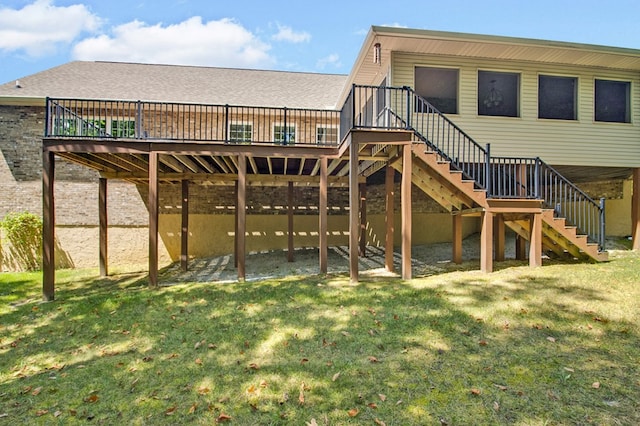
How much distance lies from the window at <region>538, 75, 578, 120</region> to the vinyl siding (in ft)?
0.59

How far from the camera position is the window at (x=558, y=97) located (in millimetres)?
10359

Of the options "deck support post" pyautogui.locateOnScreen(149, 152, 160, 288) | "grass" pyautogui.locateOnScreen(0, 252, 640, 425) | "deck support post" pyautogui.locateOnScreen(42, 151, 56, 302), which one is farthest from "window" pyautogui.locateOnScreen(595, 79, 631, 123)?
"deck support post" pyautogui.locateOnScreen(42, 151, 56, 302)

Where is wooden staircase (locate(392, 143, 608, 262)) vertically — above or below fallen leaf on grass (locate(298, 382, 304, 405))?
above

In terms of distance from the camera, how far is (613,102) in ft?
35.0

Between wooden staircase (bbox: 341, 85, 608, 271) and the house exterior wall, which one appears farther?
the house exterior wall

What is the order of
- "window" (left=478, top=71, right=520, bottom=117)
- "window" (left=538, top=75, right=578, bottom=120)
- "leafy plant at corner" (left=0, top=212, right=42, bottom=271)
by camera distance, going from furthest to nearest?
"leafy plant at corner" (left=0, top=212, right=42, bottom=271) → "window" (left=538, top=75, right=578, bottom=120) → "window" (left=478, top=71, right=520, bottom=117)

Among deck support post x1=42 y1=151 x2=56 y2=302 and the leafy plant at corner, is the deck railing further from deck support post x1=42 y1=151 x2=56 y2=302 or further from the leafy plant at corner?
the leafy plant at corner

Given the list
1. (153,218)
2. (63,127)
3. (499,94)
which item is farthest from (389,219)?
(63,127)

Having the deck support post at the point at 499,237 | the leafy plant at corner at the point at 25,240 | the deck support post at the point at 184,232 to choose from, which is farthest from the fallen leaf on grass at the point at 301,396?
the leafy plant at corner at the point at 25,240

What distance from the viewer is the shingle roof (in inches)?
533

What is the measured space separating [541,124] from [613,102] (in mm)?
2504

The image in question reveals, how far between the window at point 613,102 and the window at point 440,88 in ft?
14.0

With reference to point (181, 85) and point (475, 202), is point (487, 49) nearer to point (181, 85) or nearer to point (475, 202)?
point (475, 202)

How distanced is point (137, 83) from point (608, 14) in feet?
54.8
